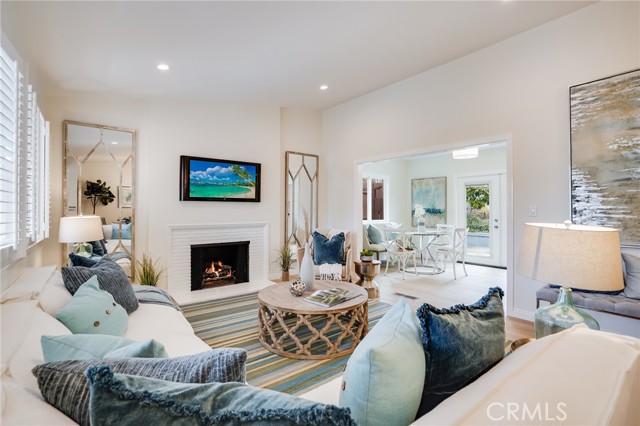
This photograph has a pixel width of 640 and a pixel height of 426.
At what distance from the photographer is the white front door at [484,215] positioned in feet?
21.9

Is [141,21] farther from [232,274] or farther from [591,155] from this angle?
[591,155]

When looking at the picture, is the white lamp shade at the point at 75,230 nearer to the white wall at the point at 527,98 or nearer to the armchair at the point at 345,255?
the armchair at the point at 345,255

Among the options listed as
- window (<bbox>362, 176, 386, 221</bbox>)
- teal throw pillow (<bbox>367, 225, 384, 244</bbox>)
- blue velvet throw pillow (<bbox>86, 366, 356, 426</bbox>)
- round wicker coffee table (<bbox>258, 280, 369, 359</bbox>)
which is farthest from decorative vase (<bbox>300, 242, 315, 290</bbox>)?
window (<bbox>362, 176, 386, 221</bbox>)

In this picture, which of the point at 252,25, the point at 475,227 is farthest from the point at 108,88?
the point at 475,227

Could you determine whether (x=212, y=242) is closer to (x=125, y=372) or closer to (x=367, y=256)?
(x=367, y=256)

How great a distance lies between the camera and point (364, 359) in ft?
2.65

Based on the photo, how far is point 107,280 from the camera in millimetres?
2090

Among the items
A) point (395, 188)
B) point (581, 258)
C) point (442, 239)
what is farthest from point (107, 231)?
point (442, 239)

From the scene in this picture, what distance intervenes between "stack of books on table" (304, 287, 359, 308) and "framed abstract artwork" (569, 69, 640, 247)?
2.36 m

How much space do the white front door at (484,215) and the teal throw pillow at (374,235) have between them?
205 centimetres

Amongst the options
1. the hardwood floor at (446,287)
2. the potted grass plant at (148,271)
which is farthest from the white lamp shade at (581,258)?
the potted grass plant at (148,271)

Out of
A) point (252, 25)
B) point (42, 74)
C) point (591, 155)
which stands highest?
point (252, 25)

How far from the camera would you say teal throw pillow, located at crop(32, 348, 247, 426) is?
72 centimetres

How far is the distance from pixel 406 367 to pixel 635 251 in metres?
3.13
